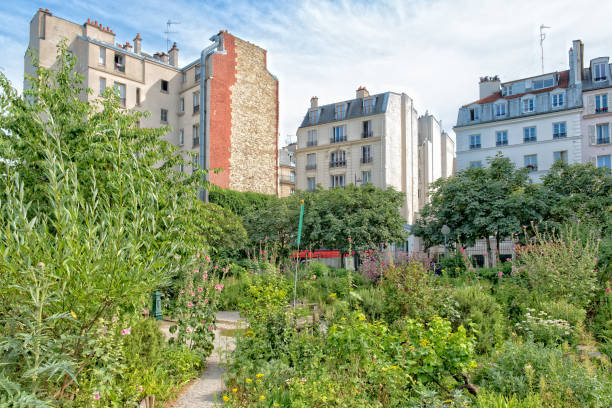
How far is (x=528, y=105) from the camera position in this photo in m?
34.2

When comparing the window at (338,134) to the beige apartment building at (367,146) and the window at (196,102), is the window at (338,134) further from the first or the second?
the window at (196,102)

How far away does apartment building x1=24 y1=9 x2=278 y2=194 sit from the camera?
26266mm

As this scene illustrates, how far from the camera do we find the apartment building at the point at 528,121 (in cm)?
3228

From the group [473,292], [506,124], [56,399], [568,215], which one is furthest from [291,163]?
[56,399]

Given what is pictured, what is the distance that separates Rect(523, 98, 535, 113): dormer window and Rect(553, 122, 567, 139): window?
2200 millimetres

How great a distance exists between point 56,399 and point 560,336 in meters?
6.47

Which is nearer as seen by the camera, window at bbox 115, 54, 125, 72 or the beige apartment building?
window at bbox 115, 54, 125, 72

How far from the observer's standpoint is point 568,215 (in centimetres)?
2072

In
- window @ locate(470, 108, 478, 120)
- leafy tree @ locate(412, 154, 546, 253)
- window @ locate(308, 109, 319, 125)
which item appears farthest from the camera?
window @ locate(308, 109, 319, 125)

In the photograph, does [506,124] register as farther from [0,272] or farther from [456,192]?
[0,272]

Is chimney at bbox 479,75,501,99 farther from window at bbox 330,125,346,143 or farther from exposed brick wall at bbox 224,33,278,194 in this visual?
exposed brick wall at bbox 224,33,278,194

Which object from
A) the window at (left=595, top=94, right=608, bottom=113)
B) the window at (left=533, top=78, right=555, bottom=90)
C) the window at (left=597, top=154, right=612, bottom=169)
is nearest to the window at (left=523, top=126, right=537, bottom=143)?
the window at (left=533, top=78, right=555, bottom=90)

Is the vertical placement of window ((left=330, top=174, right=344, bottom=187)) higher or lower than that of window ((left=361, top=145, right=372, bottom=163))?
lower

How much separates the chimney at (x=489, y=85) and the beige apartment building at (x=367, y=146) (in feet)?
19.8
